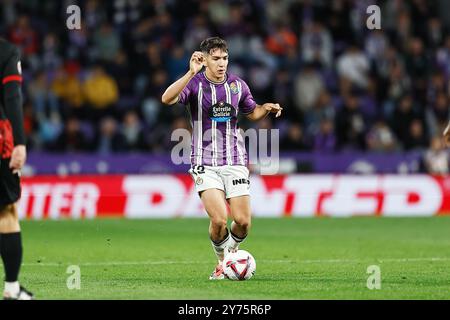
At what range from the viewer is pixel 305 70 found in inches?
845

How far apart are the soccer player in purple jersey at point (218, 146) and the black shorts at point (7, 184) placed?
2686mm

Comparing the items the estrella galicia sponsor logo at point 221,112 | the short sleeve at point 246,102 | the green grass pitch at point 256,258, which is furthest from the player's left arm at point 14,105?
the short sleeve at point 246,102

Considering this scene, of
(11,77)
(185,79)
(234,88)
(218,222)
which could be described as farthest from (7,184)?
(234,88)

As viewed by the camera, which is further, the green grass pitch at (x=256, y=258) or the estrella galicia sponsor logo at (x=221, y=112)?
the estrella galicia sponsor logo at (x=221, y=112)

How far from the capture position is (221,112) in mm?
10242

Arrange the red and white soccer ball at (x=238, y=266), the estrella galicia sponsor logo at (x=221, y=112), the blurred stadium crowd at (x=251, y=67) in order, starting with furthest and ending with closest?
the blurred stadium crowd at (x=251, y=67) < the estrella galicia sponsor logo at (x=221, y=112) < the red and white soccer ball at (x=238, y=266)

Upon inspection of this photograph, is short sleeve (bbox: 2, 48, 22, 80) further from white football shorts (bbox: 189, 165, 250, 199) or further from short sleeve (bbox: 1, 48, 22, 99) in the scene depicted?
white football shorts (bbox: 189, 165, 250, 199)

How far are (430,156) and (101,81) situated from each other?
6.52 metres

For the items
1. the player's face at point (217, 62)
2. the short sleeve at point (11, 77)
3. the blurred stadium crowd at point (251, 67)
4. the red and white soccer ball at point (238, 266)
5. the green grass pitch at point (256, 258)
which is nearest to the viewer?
the short sleeve at point (11, 77)

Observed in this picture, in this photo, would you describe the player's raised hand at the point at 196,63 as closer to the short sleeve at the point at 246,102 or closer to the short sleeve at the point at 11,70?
the short sleeve at the point at 246,102

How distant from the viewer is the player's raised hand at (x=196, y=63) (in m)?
9.59

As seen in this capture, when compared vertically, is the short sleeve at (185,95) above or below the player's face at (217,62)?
below

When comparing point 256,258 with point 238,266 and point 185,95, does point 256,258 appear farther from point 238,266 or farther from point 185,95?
point 185,95

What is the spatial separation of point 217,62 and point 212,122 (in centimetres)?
58
